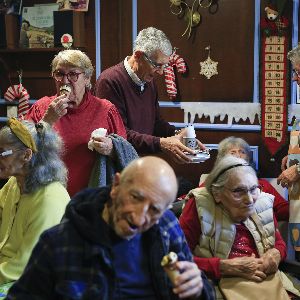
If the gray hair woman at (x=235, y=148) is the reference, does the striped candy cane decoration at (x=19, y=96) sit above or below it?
above

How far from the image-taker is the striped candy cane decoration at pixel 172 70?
13.8 feet

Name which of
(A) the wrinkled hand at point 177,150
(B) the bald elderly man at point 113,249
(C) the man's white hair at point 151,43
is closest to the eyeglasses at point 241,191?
(B) the bald elderly man at point 113,249

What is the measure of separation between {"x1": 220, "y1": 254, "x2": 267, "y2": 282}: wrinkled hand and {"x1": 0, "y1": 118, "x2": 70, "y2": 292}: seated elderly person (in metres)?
0.73

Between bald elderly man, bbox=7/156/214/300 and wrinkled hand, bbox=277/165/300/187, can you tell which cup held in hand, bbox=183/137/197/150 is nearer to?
wrinkled hand, bbox=277/165/300/187

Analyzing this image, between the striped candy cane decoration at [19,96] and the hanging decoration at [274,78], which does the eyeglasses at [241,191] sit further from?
the striped candy cane decoration at [19,96]

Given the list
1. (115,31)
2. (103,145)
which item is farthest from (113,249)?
(115,31)

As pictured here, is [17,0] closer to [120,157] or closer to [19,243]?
[120,157]

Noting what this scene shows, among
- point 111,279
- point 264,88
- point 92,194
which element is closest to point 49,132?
point 92,194

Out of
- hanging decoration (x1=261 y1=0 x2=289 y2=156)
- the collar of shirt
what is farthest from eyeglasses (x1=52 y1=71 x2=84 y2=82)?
hanging decoration (x1=261 y1=0 x2=289 y2=156)

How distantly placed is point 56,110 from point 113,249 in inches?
48.1

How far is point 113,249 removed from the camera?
1.64m

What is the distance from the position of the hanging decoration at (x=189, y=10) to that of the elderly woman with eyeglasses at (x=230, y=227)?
210 cm

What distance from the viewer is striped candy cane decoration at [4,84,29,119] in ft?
15.0

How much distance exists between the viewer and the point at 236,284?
228cm
